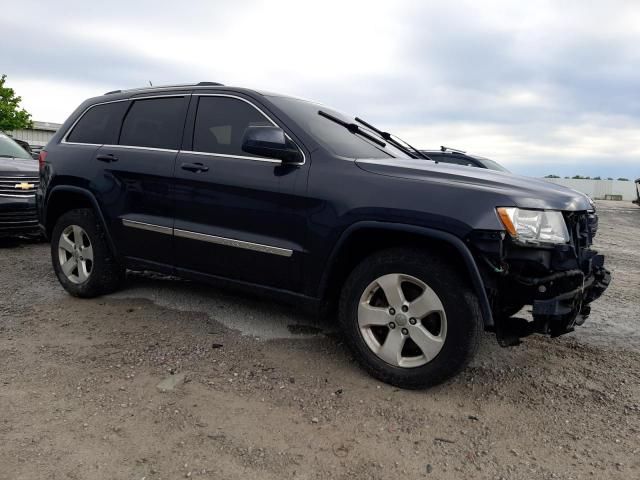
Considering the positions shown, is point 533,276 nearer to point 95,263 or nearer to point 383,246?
point 383,246

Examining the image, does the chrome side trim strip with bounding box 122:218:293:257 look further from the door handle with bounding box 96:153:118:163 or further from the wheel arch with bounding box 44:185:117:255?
the door handle with bounding box 96:153:118:163

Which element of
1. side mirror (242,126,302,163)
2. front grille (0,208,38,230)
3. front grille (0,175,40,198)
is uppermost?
side mirror (242,126,302,163)

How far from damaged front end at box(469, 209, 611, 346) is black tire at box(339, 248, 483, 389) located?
0.52 ft

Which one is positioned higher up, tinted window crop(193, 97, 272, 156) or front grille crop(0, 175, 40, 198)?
tinted window crop(193, 97, 272, 156)

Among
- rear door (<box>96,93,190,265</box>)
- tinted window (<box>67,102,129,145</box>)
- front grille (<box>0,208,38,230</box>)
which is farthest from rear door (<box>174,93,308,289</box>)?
front grille (<box>0,208,38,230</box>)

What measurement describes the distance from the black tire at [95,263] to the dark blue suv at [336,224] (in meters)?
0.01

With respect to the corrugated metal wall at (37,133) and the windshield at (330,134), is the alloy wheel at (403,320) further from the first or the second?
the corrugated metal wall at (37,133)

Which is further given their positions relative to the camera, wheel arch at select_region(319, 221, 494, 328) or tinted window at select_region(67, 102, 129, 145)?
tinted window at select_region(67, 102, 129, 145)

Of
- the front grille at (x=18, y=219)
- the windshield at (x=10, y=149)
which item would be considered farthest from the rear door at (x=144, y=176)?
the windshield at (x=10, y=149)

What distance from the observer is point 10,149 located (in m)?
8.18

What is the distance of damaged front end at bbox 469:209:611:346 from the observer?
2699mm

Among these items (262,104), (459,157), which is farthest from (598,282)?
(459,157)

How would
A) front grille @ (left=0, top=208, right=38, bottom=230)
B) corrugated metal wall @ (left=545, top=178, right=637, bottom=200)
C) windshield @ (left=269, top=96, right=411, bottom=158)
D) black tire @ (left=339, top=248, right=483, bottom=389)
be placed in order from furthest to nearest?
corrugated metal wall @ (left=545, top=178, right=637, bottom=200) → front grille @ (left=0, top=208, right=38, bottom=230) → windshield @ (left=269, top=96, right=411, bottom=158) → black tire @ (left=339, top=248, right=483, bottom=389)

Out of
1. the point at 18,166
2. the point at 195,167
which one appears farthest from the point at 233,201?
the point at 18,166
